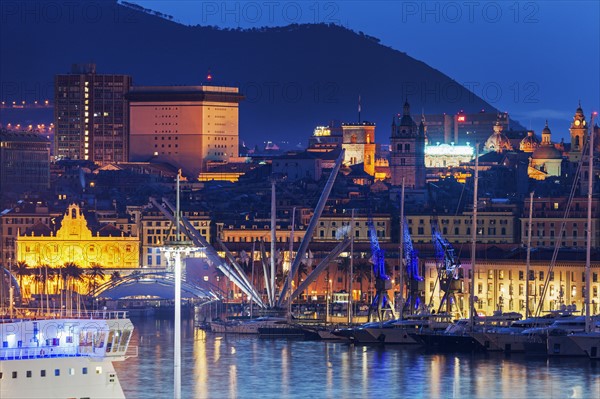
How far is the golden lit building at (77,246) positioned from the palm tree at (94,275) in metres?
2.56

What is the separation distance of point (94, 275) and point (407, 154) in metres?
59.9

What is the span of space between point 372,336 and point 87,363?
47.7 meters

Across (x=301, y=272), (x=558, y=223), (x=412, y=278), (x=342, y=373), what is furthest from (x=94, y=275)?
(x=342, y=373)

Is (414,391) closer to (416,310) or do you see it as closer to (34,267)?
(416,310)

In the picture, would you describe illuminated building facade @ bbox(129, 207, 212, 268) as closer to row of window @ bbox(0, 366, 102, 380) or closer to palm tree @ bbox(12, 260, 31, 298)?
palm tree @ bbox(12, 260, 31, 298)

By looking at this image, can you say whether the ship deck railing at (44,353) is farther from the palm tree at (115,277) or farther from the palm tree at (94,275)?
the palm tree at (115,277)

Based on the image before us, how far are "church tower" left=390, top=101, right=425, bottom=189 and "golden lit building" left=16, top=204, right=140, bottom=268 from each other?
44.7m

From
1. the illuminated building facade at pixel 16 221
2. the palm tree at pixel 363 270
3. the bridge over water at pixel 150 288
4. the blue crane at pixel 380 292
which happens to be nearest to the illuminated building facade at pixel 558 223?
the palm tree at pixel 363 270


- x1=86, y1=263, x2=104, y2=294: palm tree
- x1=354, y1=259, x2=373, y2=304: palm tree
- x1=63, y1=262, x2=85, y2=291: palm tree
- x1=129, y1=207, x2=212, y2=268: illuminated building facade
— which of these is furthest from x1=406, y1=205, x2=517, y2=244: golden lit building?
x1=63, y1=262, x2=85, y2=291: palm tree

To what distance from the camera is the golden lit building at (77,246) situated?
150 meters

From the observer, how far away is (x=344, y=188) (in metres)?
182

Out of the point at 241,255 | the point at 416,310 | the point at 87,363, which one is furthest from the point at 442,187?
the point at 87,363

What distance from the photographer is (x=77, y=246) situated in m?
152

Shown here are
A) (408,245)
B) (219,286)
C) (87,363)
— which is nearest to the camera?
(87,363)
